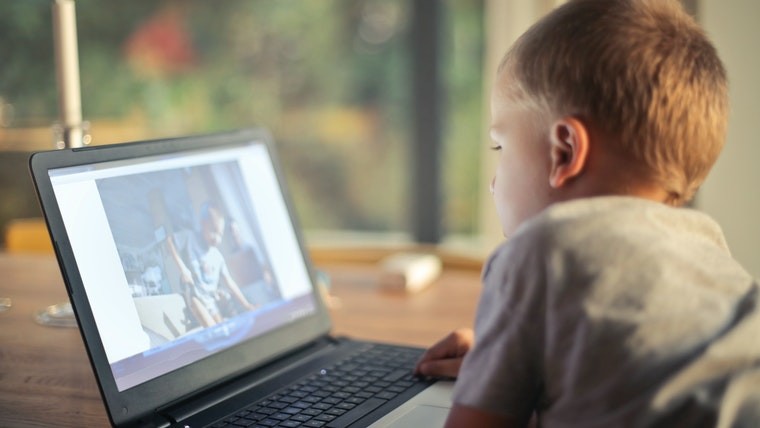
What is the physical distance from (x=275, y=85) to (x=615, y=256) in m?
3.31

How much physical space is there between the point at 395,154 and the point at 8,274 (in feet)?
7.35

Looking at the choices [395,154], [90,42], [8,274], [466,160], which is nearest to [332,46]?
[395,154]

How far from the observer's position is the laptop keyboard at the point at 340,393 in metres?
0.99

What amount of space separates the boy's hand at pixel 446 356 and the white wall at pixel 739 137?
1.48 meters

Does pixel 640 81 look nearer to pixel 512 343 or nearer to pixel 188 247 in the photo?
pixel 512 343

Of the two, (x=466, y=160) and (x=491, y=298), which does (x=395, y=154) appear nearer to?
(x=466, y=160)

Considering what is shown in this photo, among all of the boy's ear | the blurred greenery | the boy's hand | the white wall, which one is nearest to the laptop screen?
the boy's hand

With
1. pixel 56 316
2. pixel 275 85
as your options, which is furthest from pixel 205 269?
pixel 275 85

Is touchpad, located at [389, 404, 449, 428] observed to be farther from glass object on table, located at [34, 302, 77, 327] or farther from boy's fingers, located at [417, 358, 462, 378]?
glass object on table, located at [34, 302, 77, 327]

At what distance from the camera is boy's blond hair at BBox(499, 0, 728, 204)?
863 mm

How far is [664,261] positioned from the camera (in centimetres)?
80

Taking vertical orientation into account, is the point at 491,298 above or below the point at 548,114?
below

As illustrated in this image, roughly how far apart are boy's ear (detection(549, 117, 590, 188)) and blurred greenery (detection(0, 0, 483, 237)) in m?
2.72

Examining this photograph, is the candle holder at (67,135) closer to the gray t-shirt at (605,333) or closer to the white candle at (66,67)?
the white candle at (66,67)
